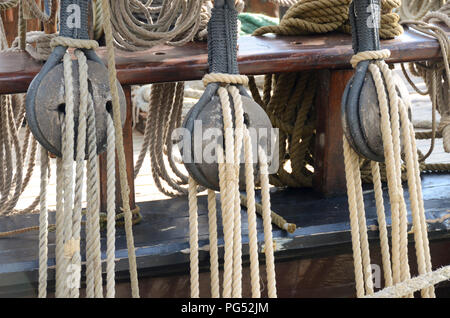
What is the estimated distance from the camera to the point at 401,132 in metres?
1.20

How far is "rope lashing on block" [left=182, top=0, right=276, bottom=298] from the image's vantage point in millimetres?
1046

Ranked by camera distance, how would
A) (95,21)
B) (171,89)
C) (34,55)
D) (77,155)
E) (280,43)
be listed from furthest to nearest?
(171,89) → (280,43) → (34,55) → (95,21) → (77,155)

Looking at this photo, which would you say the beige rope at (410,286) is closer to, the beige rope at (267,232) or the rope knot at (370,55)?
the beige rope at (267,232)

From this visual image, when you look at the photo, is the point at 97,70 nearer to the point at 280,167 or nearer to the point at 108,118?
the point at 108,118

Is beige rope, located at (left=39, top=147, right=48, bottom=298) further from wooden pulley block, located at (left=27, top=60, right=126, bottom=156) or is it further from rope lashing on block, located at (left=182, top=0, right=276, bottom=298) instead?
rope lashing on block, located at (left=182, top=0, right=276, bottom=298)

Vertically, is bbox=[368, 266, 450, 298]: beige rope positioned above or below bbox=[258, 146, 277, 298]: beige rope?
below

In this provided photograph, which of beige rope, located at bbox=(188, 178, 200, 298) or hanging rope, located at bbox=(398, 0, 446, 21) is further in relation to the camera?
hanging rope, located at bbox=(398, 0, 446, 21)

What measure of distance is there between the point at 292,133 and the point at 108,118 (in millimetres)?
977

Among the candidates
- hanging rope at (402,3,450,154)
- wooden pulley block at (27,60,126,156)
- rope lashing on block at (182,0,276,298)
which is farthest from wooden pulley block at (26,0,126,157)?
hanging rope at (402,3,450,154)

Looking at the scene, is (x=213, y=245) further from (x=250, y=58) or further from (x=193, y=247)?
(x=250, y=58)

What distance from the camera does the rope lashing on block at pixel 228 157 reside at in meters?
1.05

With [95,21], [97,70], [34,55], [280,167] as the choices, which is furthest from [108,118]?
[280,167]

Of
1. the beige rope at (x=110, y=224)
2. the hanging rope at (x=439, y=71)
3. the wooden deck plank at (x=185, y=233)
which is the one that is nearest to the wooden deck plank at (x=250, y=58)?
the hanging rope at (x=439, y=71)

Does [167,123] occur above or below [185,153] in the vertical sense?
below
